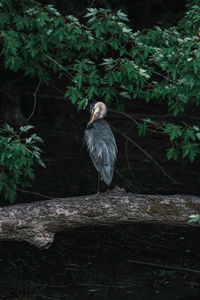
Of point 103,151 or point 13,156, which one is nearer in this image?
point 13,156

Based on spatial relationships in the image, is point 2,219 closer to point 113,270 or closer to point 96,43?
point 113,270

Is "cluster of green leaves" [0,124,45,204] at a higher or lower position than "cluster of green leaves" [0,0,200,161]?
lower

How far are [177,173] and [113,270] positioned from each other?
20.0 feet

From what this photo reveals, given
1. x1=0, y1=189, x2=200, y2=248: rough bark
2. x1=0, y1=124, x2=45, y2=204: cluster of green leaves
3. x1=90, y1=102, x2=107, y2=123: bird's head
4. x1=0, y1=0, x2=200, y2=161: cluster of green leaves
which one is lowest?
x1=0, y1=189, x2=200, y2=248: rough bark

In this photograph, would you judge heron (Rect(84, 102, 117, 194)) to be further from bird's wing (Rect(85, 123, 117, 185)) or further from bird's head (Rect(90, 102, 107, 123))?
bird's head (Rect(90, 102, 107, 123))

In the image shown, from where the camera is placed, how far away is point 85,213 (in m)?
6.16

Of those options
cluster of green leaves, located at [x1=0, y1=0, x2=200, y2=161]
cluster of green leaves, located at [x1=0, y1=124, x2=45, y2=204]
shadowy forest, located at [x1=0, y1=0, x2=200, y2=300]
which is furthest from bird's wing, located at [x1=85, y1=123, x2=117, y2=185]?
cluster of green leaves, located at [x1=0, y1=124, x2=45, y2=204]

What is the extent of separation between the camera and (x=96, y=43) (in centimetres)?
719

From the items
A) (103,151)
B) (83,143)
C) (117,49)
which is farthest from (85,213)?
(117,49)

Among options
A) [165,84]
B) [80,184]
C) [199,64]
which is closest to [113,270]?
[165,84]

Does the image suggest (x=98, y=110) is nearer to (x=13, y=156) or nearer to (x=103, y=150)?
(x=103, y=150)

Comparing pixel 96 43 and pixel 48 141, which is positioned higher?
pixel 96 43

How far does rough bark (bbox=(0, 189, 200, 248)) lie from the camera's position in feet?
20.2

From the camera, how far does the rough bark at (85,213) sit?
6145mm
